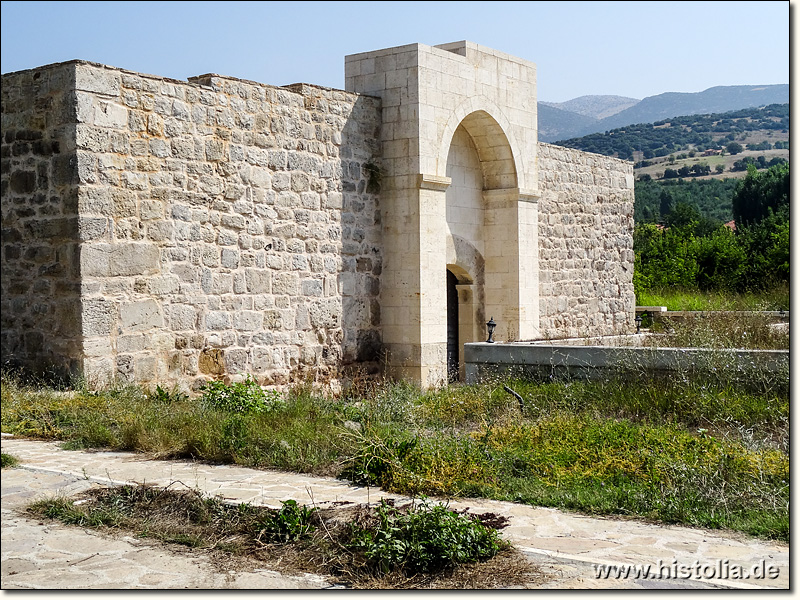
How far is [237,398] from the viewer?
9625 mm

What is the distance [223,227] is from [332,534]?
6358 millimetres

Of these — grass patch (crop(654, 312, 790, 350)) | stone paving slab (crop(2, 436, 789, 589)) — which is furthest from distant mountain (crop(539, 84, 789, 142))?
stone paving slab (crop(2, 436, 789, 589))

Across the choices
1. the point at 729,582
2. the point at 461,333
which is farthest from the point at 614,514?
the point at 461,333

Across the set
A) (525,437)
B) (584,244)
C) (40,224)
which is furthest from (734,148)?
(525,437)

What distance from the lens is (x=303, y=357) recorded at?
1197cm

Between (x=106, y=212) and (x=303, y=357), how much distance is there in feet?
11.0

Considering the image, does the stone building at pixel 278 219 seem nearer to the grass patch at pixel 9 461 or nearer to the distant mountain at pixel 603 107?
the grass patch at pixel 9 461

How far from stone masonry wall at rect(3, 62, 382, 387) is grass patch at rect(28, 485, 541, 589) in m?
3.93

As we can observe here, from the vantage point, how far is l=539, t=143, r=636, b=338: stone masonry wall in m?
16.6

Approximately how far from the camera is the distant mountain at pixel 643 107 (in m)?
53.8

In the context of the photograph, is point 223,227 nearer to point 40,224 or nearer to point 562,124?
point 40,224

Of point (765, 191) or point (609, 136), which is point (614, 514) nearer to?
point (765, 191)

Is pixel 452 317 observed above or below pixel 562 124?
below

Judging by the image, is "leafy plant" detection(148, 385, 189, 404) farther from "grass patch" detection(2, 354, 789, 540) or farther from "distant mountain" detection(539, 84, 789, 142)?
"distant mountain" detection(539, 84, 789, 142)
